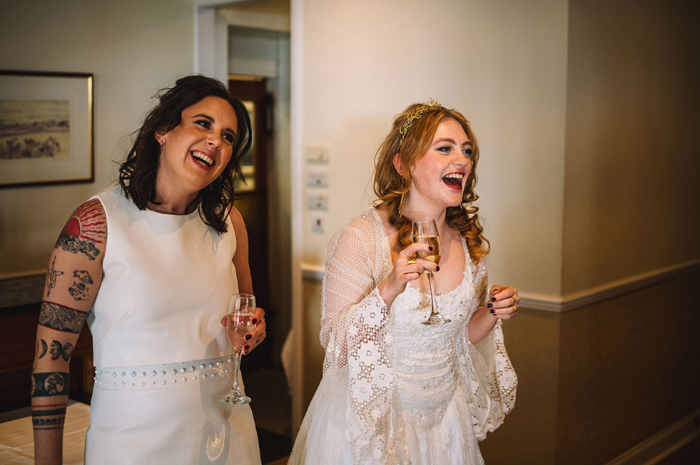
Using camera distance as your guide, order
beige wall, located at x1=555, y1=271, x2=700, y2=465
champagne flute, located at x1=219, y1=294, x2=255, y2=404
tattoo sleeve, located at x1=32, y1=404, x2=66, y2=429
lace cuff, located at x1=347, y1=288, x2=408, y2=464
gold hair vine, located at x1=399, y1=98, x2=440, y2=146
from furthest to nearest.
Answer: beige wall, located at x1=555, y1=271, x2=700, y2=465, gold hair vine, located at x1=399, y1=98, x2=440, y2=146, lace cuff, located at x1=347, y1=288, x2=408, y2=464, champagne flute, located at x1=219, y1=294, x2=255, y2=404, tattoo sleeve, located at x1=32, y1=404, x2=66, y2=429

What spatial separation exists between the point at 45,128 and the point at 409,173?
7.32ft

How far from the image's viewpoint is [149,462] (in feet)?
5.35

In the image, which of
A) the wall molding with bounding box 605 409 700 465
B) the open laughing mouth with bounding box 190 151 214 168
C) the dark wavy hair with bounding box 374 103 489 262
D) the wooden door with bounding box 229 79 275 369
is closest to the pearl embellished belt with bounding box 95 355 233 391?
the open laughing mouth with bounding box 190 151 214 168

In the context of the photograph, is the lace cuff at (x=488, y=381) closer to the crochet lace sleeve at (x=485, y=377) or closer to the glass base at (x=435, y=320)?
the crochet lace sleeve at (x=485, y=377)

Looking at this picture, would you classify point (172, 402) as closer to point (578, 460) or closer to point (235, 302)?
point (235, 302)

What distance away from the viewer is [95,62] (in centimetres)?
366

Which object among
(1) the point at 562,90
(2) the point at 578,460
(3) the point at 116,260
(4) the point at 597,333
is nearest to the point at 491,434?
(2) the point at 578,460

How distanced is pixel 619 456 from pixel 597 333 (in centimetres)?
76

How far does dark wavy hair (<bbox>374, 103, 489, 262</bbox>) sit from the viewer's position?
2012 mm

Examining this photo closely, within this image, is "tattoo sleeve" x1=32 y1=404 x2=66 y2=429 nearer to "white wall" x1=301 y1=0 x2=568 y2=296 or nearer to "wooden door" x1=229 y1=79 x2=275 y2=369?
"white wall" x1=301 y1=0 x2=568 y2=296

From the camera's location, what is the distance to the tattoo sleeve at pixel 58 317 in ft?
5.10

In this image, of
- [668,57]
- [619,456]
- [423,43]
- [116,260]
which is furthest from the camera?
[668,57]

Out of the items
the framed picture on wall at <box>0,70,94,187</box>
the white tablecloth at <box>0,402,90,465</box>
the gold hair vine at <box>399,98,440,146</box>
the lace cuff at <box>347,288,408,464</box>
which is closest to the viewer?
the lace cuff at <box>347,288,408,464</box>

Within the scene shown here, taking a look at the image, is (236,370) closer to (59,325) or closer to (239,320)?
(239,320)
